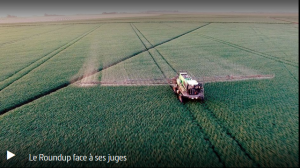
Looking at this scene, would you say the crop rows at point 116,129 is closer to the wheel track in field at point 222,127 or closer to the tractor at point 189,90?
the tractor at point 189,90

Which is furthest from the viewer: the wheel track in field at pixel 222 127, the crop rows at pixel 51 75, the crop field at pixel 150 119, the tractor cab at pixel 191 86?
the crop rows at pixel 51 75

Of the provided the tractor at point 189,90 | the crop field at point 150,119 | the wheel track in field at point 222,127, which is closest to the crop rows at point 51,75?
the crop field at point 150,119

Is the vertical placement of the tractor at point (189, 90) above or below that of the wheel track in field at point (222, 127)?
above

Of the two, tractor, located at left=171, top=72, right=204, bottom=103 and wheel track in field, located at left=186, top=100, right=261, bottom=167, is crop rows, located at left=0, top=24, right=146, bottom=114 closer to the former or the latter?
tractor, located at left=171, top=72, right=204, bottom=103

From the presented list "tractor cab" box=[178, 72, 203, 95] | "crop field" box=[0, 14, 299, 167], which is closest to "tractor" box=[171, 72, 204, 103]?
"tractor cab" box=[178, 72, 203, 95]

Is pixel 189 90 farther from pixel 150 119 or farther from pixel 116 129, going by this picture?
pixel 116 129

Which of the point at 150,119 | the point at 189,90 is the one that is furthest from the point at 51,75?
the point at 189,90

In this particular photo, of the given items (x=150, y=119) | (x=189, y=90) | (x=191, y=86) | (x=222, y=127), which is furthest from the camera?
(x=189, y=90)

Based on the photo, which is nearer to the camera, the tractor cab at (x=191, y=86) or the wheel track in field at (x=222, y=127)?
the wheel track in field at (x=222, y=127)

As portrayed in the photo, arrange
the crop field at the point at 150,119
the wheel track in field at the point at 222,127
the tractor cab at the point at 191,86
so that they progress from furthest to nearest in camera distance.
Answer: the tractor cab at the point at 191,86, the crop field at the point at 150,119, the wheel track in field at the point at 222,127

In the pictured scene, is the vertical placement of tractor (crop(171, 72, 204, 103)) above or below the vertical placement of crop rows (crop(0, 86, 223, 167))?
above

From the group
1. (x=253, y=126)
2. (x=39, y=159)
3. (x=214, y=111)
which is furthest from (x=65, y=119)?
(x=253, y=126)
